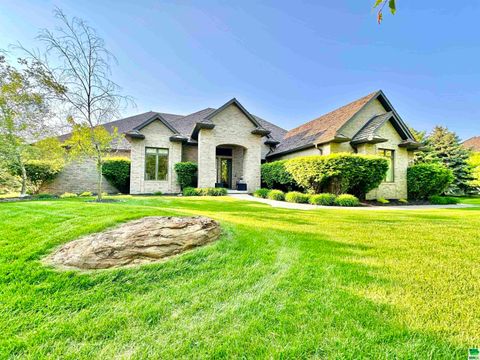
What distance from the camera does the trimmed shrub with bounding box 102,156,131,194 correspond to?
16.3m

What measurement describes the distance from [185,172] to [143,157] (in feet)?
10.6

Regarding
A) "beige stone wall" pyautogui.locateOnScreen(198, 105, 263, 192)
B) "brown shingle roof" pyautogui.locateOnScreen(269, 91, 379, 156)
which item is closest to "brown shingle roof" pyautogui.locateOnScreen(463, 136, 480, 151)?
"brown shingle roof" pyautogui.locateOnScreen(269, 91, 379, 156)

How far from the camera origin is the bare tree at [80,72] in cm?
872

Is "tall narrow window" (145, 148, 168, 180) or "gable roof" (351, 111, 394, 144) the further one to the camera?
"tall narrow window" (145, 148, 168, 180)

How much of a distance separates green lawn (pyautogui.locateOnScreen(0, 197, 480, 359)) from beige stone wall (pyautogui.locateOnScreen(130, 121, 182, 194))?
483 inches

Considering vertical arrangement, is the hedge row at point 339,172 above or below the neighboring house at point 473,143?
below

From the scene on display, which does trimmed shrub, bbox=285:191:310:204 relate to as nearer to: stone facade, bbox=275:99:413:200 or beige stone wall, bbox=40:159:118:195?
stone facade, bbox=275:99:413:200

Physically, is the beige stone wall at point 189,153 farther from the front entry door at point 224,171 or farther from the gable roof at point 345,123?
the gable roof at point 345,123

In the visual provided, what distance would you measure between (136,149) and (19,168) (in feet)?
23.7

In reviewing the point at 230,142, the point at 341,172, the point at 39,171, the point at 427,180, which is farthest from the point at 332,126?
the point at 39,171

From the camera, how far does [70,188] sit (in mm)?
16984

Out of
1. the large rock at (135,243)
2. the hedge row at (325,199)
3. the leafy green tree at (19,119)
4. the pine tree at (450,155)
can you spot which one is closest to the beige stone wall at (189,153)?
the leafy green tree at (19,119)

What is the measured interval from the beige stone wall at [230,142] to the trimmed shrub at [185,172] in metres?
1.01

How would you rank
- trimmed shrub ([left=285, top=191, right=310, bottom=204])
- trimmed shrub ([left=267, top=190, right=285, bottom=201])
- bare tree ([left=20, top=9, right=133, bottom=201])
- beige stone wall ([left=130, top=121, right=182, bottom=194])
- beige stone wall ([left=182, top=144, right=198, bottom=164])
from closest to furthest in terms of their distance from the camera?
bare tree ([left=20, top=9, right=133, bottom=201]) < trimmed shrub ([left=285, top=191, right=310, bottom=204]) < trimmed shrub ([left=267, top=190, right=285, bottom=201]) < beige stone wall ([left=130, top=121, right=182, bottom=194]) < beige stone wall ([left=182, top=144, right=198, bottom=164])
